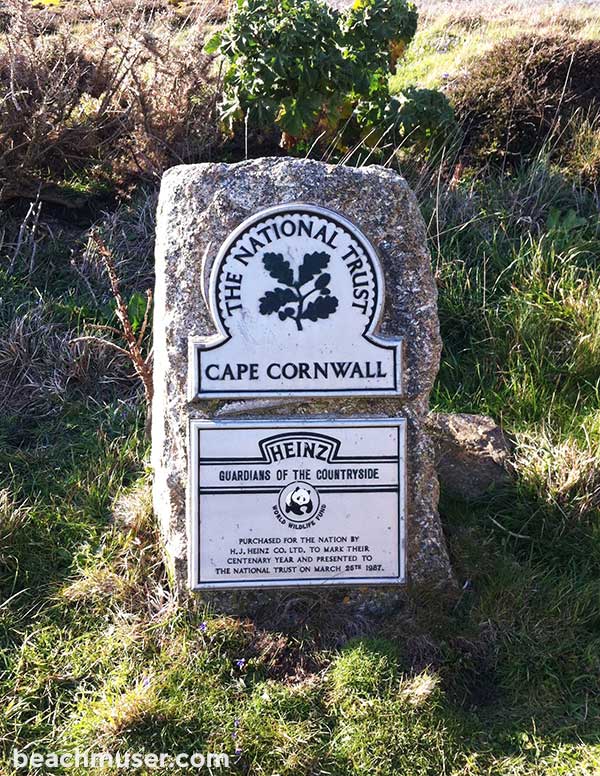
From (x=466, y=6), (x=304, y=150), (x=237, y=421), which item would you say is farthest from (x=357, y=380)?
Answer: (x=466, y=6)

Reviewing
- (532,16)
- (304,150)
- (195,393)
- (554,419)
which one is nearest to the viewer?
(195,393)

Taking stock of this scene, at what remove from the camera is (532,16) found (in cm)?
823

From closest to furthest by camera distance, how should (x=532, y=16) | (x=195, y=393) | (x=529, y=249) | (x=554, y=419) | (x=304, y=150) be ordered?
(x=195, y=393)
(x=554, y=419)
(x=529, y=249)
(x=304, y=150)
(x=532, y=16)

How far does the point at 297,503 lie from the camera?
2.80m

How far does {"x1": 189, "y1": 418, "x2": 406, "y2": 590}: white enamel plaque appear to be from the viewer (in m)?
2.77

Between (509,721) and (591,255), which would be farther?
(591,255)

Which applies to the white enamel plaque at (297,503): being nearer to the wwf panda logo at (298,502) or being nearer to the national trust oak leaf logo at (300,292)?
the wwf panda logo at (298,502)

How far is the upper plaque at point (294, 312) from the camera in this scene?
274cm

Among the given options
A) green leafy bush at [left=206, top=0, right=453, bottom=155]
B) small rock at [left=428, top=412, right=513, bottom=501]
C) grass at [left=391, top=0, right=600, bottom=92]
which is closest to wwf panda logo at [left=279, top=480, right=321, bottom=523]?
small rock at [left=428, top=412, right=513, bottom=501]

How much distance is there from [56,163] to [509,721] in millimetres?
3845

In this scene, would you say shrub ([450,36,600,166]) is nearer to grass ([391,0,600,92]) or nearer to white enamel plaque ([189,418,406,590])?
grass ([391,0,600,92])

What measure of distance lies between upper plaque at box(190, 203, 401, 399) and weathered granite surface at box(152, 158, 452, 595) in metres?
0.07

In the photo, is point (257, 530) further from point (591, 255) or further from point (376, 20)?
point (376, 20)

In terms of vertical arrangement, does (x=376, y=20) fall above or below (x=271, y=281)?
above
